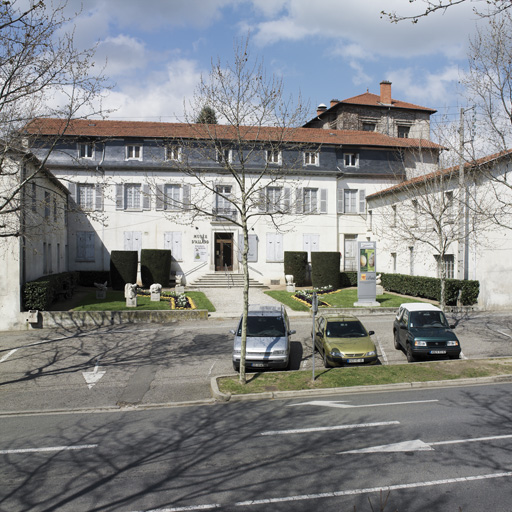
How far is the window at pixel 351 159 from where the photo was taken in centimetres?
3531

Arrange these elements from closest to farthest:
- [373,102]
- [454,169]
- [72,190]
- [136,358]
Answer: [136,358], [454,169], [72,190], [373,102]

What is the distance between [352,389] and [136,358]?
7.21 metres

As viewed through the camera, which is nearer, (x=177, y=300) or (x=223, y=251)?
(x=177, y=300)

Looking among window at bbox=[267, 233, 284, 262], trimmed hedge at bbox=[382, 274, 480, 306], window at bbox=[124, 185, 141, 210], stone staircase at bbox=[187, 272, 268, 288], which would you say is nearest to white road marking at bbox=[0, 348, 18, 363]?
stone staircase at bbox=[187, 272, 268, 288]

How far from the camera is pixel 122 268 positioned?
2941cm

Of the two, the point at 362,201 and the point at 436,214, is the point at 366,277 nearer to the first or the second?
the point at 436,214

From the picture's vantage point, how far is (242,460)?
7.06 m

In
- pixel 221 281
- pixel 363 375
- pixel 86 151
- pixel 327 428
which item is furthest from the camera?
pixel 86 151

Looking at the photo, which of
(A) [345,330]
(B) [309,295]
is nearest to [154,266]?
(B) [309,295]

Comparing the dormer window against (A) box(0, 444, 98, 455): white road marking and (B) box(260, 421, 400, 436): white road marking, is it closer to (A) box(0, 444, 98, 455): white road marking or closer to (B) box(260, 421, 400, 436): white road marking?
(A) box(0, 444, 98, 455): white road marking

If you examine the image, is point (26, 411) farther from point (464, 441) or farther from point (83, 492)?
point (464, 441)

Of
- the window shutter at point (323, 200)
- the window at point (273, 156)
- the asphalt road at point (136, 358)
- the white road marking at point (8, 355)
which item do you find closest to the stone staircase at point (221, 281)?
the window shutter at point (323, 200)

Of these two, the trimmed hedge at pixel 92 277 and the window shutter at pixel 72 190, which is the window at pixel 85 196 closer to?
the window shutter at pixel 72 190

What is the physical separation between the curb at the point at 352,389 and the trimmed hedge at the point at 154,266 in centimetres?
1903
